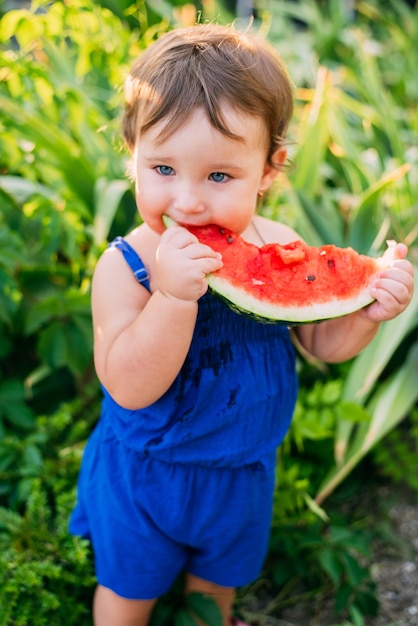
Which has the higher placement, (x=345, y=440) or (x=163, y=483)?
(x=163, y=483)

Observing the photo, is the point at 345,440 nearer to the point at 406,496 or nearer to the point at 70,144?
the point at 406,496

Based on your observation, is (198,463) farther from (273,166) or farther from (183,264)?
(273,166)

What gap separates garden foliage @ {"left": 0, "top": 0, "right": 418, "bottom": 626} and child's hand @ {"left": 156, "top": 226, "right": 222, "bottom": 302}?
1.52 ft

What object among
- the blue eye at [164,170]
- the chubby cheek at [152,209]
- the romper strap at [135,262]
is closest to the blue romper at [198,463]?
the romper strap at [135,262]

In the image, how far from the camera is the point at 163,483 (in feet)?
5.19

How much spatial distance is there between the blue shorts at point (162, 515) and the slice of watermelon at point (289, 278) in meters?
0.42

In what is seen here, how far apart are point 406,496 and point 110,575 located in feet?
4.30

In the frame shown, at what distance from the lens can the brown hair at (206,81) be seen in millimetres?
1280

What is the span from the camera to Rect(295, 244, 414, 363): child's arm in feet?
4.62

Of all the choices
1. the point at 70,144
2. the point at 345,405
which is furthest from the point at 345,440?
the point at 70,144

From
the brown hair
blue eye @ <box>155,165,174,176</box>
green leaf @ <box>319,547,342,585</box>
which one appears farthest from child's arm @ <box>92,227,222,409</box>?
green leaf @ <box>319,547,342,585</box>

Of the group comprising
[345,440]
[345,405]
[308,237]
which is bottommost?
[345,440]

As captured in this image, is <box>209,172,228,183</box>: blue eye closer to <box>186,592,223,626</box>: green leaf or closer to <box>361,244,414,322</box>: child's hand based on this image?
<box>361,244,414,322</box>: child's hand

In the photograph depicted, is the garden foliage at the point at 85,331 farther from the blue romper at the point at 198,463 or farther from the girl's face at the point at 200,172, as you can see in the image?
the girl's face at the point at 200,172
